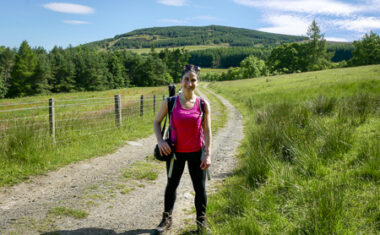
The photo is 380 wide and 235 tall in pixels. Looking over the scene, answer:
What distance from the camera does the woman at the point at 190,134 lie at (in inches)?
112

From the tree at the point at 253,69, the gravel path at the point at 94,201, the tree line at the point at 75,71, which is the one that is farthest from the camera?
the tree at the point at 253,69

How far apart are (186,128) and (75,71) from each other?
81900mm

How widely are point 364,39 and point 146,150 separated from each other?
82504 mm

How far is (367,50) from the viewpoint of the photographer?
6931 cm

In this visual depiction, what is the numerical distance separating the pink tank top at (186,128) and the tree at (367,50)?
80684 mm

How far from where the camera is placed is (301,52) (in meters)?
75.1

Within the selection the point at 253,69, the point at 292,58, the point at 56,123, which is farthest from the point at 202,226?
the point at 253,69

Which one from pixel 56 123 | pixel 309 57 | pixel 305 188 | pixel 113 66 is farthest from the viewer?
pixel 113 66

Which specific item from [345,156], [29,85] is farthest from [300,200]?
[29,85]

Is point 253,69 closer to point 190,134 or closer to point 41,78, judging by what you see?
point 41,78

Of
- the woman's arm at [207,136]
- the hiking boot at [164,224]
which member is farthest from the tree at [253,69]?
the hiking boot at [164,224]

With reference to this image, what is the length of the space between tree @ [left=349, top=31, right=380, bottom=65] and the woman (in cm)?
8063

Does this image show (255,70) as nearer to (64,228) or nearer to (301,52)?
(301,52)

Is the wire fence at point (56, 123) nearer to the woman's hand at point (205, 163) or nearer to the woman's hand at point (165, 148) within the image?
the woman's hand at point (165, 148)
